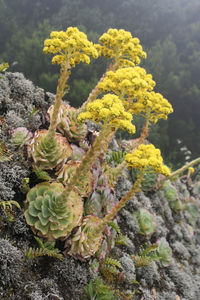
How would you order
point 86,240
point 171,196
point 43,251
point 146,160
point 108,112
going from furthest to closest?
point 171,196 < point 86,240 < point 43,251 < point 146,160 < point 108,112

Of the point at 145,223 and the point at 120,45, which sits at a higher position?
the point at 120,45

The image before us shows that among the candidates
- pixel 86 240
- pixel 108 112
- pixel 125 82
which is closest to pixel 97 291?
pixel 86 240

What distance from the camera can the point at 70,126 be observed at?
422 cm

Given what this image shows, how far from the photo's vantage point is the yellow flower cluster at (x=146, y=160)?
276 cm

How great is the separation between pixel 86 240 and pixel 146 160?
1.47 m

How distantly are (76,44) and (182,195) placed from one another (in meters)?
6.90

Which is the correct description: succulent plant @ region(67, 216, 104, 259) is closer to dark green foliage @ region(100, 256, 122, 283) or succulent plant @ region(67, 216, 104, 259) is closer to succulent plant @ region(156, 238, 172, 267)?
dark green foliage @ region(100, 256, 122, 283)

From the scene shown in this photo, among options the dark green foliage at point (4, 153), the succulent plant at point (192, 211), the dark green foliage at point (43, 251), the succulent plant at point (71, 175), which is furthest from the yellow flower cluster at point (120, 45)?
the succulent plant at point (192, 211)

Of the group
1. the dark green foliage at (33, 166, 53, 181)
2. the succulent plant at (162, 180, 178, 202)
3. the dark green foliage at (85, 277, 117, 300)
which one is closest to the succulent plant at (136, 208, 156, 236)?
the succulent plant at (162, 180, 178, 202)

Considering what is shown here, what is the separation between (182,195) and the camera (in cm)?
832

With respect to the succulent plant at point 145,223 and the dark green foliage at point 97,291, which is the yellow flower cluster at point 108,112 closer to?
the dark green foliage at point 97,291

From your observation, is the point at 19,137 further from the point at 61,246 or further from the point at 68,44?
the point at 61,246

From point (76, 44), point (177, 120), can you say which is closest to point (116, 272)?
point (76, 44)

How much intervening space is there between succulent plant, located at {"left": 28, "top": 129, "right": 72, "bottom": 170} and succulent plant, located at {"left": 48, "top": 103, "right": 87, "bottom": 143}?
0.43 meters
